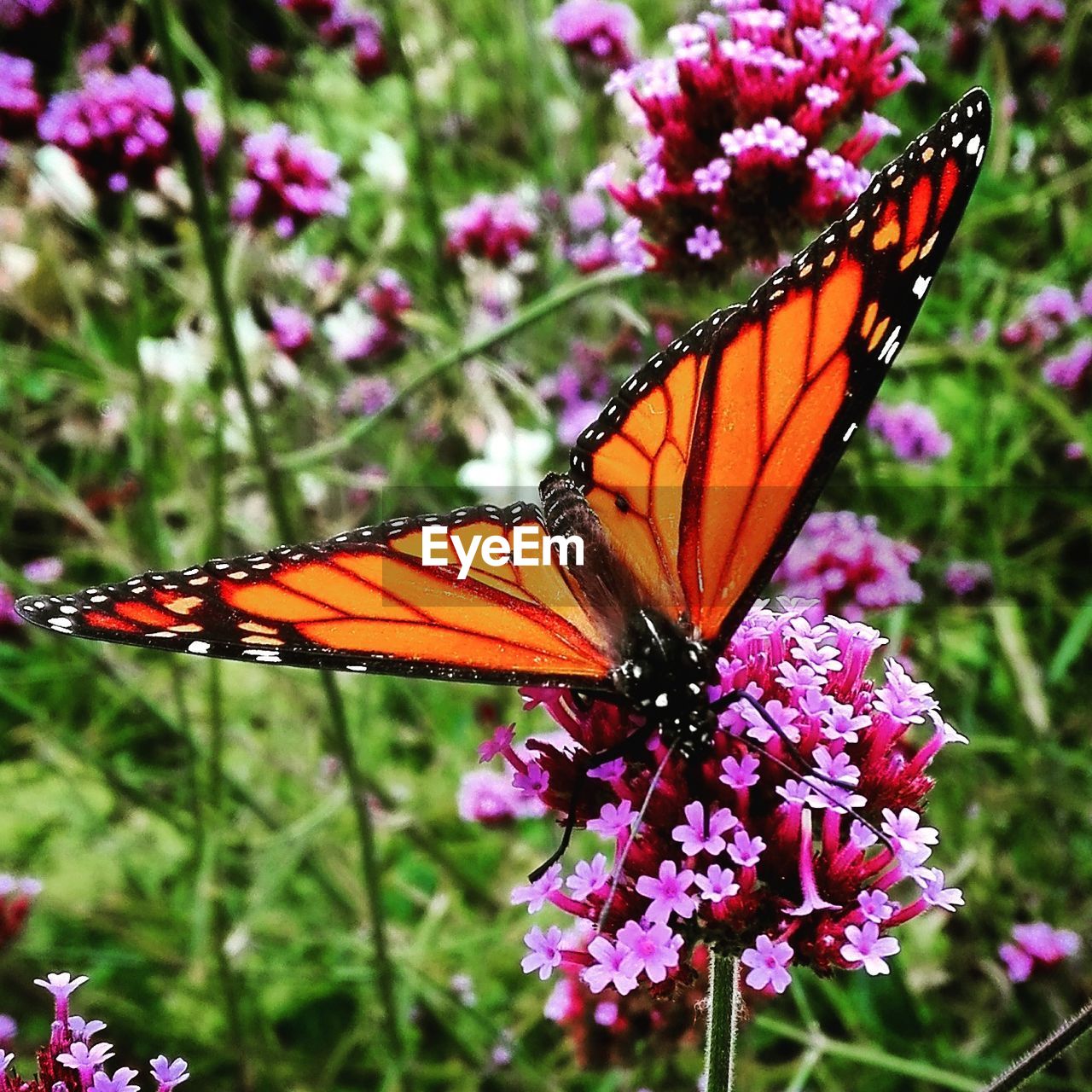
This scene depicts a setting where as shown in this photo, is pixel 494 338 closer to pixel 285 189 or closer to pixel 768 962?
pixel 285 189

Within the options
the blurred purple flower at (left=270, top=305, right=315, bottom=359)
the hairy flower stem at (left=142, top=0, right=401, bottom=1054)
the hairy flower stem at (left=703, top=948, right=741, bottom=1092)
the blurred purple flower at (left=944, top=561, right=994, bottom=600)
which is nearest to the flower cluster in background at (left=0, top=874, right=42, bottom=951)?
the hairy flower stem at (left=142, top=0, right=401, bottom=1054)

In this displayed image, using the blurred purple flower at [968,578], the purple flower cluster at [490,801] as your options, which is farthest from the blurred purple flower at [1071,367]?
the purple flower cluster at [490,801]

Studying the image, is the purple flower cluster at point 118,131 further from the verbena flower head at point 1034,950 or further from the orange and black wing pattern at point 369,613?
the verbena flower head at point 1034,950

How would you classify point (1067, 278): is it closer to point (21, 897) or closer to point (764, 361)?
point (764, 361)

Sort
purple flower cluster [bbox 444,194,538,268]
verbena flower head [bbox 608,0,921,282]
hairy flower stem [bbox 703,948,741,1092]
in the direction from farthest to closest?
purple flower cluster [bbox 444,194,538,268] → verbena flower head [bbox 608,0,921,282] → hairy flower stem [bbox 703,948,741,1092]

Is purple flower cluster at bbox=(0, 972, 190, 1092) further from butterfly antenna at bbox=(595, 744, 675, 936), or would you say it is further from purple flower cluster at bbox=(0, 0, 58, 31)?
purple flower cluster at bbox=(0, 0, 58, 31)

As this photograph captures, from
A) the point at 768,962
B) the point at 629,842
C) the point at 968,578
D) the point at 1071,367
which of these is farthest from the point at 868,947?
the point at 1071,367
